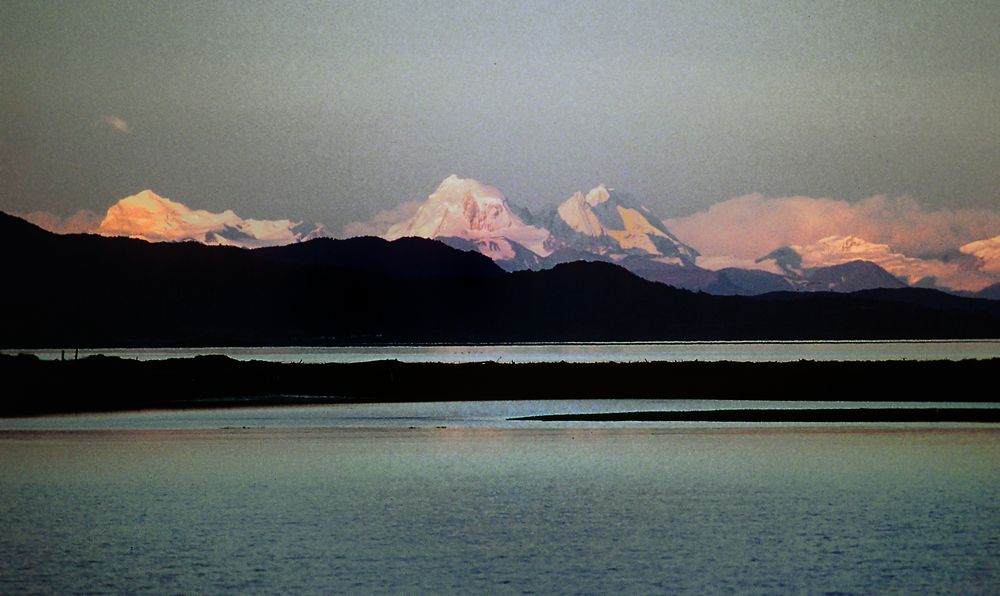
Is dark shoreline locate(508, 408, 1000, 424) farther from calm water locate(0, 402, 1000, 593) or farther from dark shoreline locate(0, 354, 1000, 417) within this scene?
dark shoreline locate(0, 354, 1000, 417)

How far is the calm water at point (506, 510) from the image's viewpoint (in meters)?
30.0

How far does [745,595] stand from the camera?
1097 inches

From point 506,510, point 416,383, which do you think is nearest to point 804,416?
point 506,510

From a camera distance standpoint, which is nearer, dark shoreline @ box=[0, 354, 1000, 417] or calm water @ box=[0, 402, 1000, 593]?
calm water @ box=[0, 402, 1000, 593]

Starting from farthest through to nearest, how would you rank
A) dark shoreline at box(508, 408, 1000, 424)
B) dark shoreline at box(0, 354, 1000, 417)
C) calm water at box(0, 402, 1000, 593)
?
dark shoreline at box(0, 354, 1000, 417) < dark shoreline at box(508, 408, 1000, 424) < calm water at box(0, 402, 1000, 593)

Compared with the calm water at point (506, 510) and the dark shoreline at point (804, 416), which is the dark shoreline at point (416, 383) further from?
the calm water at point (506, 510)

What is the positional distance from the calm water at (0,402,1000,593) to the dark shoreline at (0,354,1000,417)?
24.1 m

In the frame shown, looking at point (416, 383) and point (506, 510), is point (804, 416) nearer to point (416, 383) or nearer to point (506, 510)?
point (506, 510)

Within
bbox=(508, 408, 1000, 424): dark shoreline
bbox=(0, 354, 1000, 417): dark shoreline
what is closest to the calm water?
bbox=(508, 408, 1000, 424): dark shoreline

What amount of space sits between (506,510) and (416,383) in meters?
66.7

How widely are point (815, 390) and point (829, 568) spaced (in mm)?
66276

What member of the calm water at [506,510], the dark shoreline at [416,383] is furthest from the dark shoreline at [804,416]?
the dark shoreline at [416,383]

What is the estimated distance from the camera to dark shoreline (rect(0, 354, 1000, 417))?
297ft

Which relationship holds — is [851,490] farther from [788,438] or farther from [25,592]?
[25,592]
